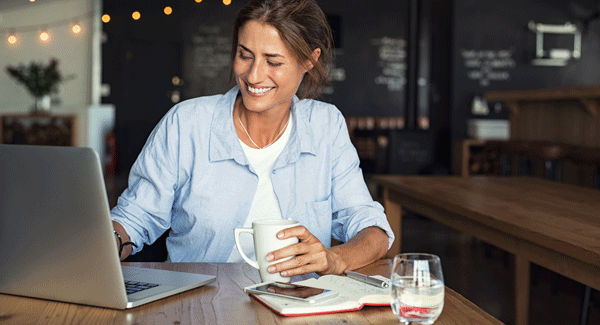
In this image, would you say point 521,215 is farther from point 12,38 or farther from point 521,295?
point 12,38

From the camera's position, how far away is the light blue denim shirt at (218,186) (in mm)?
1466

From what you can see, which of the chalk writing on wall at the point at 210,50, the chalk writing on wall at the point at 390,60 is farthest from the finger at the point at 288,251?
the chalk writing on wall at the point at 390,60

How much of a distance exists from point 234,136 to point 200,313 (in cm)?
72

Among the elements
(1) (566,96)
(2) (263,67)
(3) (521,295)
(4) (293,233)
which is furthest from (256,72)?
(1) (566,96)

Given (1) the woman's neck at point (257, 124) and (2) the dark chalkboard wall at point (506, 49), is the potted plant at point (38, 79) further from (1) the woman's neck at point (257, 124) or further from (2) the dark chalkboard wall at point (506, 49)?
(1) the woman's neck at point (257, 124)

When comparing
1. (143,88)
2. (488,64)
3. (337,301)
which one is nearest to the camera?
(337,301)

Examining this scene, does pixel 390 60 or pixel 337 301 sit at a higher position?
pixel 390 60

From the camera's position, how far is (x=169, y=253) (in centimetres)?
157

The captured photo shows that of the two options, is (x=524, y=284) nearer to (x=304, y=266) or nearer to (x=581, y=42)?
(x=304, y=266)

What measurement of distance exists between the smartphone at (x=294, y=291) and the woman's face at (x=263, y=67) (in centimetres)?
63

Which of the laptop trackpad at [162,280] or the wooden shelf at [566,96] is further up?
the wooden shelf at [566,96]

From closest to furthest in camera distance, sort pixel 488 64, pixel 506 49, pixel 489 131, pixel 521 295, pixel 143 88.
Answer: pixel 521 295 → pixel 489 131 → pixel 488 64 → pixel 506 49 → pixel 143 88

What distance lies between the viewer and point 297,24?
1.47 meters

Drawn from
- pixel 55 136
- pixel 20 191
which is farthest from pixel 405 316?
pixel 55 136
